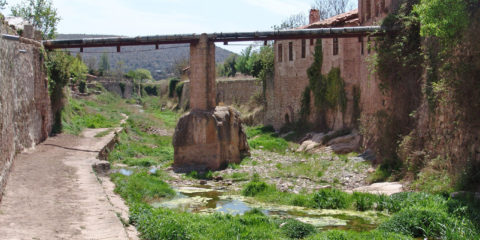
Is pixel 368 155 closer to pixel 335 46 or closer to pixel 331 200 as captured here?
pixel 331 200

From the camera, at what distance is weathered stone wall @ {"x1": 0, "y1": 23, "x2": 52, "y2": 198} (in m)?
11.5

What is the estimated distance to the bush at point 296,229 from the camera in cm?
937

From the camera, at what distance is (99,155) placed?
58.0 ft

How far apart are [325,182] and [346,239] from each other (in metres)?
7.43

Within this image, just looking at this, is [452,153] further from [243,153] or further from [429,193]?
[243,153]

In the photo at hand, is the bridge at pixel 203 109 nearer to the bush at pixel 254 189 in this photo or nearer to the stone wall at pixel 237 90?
the bush at pixel 254 189

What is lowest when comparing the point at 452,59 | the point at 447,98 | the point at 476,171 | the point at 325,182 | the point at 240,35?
the point at 325,182

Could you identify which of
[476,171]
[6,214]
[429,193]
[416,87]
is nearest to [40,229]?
[6,214]

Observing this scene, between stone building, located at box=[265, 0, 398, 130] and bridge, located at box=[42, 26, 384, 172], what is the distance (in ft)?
8.79

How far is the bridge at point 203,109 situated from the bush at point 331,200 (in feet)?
22.2

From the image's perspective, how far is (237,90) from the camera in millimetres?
40562

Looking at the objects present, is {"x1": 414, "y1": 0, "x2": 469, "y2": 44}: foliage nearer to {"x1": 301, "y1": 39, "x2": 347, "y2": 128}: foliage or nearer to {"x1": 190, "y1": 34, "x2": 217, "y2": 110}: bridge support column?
{"x1": 190, "y1": 34, "x2": 217, "y2": 110}: bridge support column

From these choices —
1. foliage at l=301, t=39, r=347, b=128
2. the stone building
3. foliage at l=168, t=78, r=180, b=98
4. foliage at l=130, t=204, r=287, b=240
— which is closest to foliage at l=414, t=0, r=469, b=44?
the stone building

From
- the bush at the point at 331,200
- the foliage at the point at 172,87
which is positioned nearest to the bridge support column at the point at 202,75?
the bush at the point at 331,200
